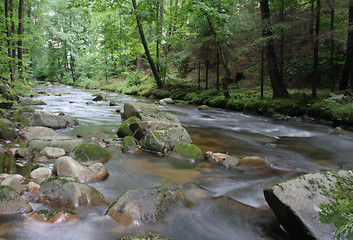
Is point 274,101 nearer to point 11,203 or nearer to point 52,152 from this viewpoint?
point 52,152

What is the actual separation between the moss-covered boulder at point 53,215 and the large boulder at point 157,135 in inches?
123

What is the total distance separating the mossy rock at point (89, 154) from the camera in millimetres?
5034

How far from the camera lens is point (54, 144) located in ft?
18.1

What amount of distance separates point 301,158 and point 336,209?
141 inches

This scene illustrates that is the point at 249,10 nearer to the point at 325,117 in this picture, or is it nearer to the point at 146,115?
the point at 325,117

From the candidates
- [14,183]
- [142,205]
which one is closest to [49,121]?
[14,183]

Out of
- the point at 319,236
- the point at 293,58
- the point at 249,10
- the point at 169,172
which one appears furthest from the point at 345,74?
the point at 319,236

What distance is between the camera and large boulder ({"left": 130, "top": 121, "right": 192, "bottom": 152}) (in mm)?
6095

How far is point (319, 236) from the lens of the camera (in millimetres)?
2424

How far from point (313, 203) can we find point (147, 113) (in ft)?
21.1

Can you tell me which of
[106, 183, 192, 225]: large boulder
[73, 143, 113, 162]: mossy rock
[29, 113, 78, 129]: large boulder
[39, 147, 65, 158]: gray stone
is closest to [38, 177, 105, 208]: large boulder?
[106, 183, 192, 225]: large boulder

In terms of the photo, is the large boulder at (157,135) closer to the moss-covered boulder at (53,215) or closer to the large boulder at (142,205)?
the large boulder at (142,205)

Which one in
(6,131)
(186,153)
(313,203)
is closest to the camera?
(313,203)

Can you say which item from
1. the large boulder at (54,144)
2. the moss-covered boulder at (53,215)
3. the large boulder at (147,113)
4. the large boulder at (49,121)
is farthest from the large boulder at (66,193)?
the large boulder at (49,121)
